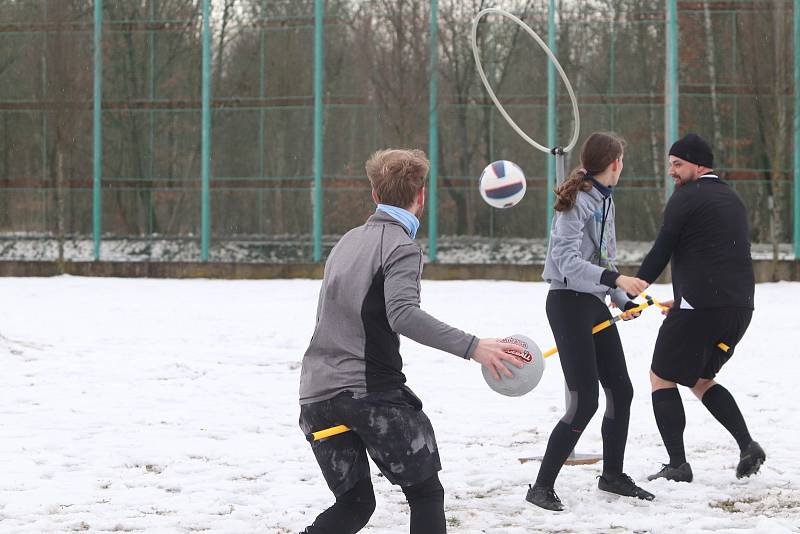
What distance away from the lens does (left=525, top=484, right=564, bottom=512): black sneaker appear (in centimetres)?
585

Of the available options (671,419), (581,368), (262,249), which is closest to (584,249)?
(581,368)

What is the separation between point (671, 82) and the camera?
75.3 feet

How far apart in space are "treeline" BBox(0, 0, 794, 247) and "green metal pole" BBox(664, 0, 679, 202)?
0.15 metres

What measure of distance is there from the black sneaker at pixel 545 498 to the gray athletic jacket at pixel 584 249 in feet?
3.25

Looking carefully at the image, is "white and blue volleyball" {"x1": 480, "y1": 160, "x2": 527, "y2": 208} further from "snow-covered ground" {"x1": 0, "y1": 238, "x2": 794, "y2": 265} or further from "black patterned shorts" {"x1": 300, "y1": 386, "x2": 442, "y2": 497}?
"snow-covered ground" {"x1": 0, "y1": 238, "x2": 794, "y2": 265}

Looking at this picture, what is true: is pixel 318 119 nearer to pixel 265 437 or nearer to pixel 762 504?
pixel 265 437

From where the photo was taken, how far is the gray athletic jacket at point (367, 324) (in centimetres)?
394

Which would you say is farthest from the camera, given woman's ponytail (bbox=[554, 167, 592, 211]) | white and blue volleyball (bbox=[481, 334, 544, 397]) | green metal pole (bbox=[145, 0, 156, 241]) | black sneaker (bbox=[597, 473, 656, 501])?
green metal pole (bbox=[145, 0, 156, 241])

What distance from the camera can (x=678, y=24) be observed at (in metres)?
23.1

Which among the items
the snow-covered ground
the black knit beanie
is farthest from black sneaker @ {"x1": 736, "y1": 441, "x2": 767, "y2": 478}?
the snow-covered ground

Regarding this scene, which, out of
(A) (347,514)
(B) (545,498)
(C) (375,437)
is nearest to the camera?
(C) (375,437)

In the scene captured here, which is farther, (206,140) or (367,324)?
(206,140)

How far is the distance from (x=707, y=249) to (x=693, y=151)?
53cm

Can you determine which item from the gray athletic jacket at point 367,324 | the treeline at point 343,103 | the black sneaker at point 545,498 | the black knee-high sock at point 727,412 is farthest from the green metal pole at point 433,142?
the gray athletic jacket at point 367,324
